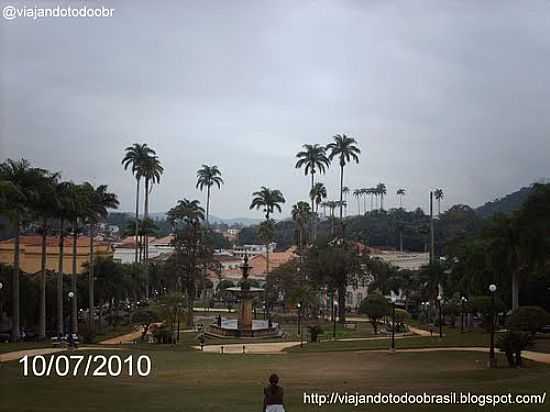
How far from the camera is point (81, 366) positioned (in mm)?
17312

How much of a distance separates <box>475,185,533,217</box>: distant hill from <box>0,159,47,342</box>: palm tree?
21.9 metres

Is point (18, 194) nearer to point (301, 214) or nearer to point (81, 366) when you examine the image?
point (81, 366)

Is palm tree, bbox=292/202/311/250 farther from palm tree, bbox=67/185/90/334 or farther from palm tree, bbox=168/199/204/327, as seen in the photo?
palm tree, bbox=67/185/90/334

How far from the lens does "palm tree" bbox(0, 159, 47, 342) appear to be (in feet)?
103

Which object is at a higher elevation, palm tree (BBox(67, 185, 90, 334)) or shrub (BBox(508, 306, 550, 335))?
palm tree (BBox(67, 185, 90, 334))

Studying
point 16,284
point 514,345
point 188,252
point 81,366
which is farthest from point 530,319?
point 188,252

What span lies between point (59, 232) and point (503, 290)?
28.4 meters

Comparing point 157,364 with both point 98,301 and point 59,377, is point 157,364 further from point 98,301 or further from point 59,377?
point 98,301

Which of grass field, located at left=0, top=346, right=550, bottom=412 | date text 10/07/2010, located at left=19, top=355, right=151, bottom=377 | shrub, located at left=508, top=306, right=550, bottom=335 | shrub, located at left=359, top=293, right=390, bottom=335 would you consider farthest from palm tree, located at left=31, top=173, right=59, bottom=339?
shrub, located at left=508, top=306, right=550, bottom=335

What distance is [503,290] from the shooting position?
143 feet

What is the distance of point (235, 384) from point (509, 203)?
35370mm

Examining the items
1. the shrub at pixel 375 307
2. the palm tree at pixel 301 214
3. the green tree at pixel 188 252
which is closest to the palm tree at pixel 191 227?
the green tree at pixel 188 252

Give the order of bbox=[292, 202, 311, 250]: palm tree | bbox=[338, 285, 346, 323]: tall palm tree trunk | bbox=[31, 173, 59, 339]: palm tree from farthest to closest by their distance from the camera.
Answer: bbox=[292, 202, 311, 250]: palm tree
bbox=[338, 285, 346, 323]: tall palm tree trunk
bbox=[31, 173, 59, 339]: palm tree

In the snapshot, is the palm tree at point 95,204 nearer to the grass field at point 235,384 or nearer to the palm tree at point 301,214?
the grass field at point 235,384
